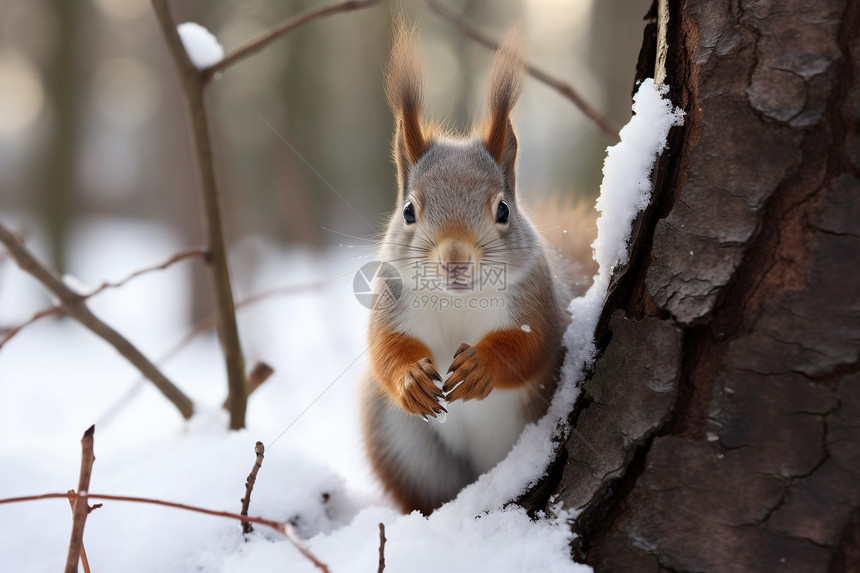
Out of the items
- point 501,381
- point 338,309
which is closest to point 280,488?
point 501,381

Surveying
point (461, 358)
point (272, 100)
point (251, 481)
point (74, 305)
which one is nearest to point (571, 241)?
point (461, 358)

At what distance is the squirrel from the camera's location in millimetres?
1080

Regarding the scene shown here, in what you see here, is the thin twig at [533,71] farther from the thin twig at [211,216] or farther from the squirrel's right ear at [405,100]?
the thin twig at [211,216]

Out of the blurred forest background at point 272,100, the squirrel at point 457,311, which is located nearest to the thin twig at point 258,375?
the squirrel at point 457,311

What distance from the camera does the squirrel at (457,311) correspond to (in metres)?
1.08

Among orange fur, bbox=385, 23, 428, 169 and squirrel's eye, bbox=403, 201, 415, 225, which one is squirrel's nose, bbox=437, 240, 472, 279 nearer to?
squirrel's eye, bbox=403, 201, 415, 225

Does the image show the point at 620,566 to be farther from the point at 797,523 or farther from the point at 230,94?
the point at 230,94

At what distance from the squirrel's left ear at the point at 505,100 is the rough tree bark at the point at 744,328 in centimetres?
35

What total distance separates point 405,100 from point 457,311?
1.46 feet

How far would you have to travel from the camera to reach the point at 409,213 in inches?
49.5

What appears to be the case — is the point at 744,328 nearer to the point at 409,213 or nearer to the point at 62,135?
the point at 409,213

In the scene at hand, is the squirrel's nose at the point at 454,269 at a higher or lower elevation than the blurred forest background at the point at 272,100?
lower

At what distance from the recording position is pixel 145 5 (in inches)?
257

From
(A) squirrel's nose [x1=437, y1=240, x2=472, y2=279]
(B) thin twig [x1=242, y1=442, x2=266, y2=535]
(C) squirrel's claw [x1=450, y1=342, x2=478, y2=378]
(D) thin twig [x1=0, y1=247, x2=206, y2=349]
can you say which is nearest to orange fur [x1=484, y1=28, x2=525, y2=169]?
(A) squirrel's nose [x1=437, y1=240, x2=472, y2=279]
